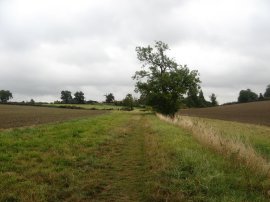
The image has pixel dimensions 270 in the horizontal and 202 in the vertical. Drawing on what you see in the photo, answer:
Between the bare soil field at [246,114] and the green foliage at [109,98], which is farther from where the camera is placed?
the green foliage at [109,98]

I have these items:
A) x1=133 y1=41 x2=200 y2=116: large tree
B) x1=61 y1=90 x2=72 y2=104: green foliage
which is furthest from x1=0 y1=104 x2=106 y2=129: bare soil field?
x1=61 y1=90 x2=72 y2=104: green foliage

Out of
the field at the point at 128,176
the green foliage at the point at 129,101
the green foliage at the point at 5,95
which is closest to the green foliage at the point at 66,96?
the green foliage at the point at 5,95

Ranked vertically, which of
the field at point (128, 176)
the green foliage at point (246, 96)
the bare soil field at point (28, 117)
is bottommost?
the field at point (128, 176)

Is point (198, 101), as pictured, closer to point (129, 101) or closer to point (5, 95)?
point (129, 101)

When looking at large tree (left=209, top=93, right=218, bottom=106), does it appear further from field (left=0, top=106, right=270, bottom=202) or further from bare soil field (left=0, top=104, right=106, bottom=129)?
field (left=0, top=106, right=270, bottom=202)

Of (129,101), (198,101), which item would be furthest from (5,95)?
(198,101)

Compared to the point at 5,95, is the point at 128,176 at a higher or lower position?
lower

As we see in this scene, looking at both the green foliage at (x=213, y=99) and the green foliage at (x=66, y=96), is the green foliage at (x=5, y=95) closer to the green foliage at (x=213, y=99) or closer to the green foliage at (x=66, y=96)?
the green foliage at (x=66, y=96)

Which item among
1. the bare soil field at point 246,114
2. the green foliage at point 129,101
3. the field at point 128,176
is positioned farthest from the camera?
the green foliage at point 129,101

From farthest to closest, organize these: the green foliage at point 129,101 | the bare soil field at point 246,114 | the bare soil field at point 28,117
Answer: the green foliage at point 129,101 → the bare soil field at point 246,114 → the bare soil field at point 28,117

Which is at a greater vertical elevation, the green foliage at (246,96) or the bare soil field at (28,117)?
the green foliage at (246,96)

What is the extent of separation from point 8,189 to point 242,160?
6.66 m

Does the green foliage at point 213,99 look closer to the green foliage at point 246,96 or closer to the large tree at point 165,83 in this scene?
the green foliage at point 246,96

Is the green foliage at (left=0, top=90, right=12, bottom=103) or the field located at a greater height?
the green foliage at (left=0, top=90, right=12, bottom=103)
